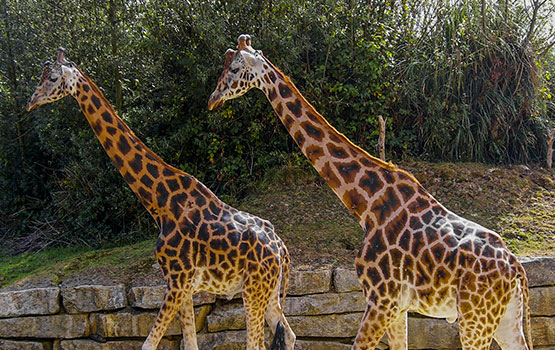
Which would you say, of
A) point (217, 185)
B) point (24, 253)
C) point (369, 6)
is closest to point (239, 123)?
point (217, 185)

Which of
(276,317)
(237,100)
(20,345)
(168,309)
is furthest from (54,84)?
(237,100)

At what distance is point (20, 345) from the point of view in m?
5.18

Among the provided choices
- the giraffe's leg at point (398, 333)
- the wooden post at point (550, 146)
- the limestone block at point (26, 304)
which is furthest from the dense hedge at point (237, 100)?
the giraffe's leg at point (398, 333)

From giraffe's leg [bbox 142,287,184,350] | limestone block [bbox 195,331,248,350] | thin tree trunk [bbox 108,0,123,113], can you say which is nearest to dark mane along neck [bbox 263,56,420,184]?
giraffe's leg [bbox 142,287,184,350]

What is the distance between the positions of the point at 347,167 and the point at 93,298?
9.76 ft

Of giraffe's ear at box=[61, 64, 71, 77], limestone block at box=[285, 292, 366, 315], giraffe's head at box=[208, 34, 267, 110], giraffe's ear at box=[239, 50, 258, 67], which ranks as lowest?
limestone block at box=[285, 292, 366, 315]

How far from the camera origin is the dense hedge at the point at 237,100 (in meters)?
7.19

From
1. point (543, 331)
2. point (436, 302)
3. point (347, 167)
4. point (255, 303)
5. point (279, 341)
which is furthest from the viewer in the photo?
point (543, 331)

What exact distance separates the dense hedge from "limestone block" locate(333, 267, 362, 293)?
2.54m

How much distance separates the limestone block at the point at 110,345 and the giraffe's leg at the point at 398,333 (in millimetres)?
2343

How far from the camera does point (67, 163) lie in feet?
26.3

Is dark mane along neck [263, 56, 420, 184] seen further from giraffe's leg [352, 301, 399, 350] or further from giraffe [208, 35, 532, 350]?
giraffe's leg [352, 301, 399, 350]

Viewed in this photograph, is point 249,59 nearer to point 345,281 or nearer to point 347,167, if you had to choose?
point 347,167

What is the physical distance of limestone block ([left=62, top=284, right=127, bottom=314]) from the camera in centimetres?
515
